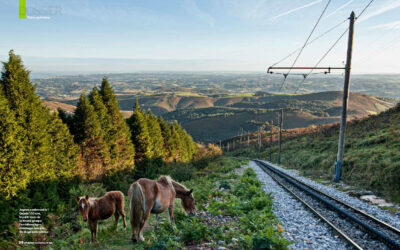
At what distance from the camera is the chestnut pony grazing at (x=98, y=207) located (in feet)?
22.2

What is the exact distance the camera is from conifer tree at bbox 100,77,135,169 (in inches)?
1095

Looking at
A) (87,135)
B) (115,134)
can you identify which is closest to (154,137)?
(115,134)

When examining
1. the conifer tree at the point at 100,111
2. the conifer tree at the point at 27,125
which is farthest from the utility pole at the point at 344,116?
the conifer tree at the point at 100,111

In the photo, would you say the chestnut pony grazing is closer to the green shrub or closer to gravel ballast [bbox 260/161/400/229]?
gravel ballast [bbox 260/161/400/229]

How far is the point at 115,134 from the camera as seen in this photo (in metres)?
28.2

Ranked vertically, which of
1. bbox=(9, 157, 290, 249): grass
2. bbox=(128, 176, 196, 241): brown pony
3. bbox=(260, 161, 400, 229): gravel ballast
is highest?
bbox=(128, 176, 196, 241): brown pony

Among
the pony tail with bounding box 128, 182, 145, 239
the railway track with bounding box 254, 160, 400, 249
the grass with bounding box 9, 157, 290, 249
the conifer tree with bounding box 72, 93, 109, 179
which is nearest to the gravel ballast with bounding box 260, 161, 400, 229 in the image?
the railway track with bounding box 254, 160, 400, 249

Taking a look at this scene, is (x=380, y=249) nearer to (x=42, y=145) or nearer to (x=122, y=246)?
(x=122, y=246)

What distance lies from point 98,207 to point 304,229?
7.09 metres

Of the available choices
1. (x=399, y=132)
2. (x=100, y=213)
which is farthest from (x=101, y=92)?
(x=399, y=132)

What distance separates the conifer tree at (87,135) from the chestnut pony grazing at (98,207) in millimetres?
17665

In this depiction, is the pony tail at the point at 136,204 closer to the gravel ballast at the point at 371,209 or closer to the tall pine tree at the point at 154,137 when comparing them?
the gravel ballast at the point at 371,209

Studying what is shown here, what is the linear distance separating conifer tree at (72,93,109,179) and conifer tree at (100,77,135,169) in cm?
254

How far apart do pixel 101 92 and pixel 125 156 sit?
29.3 ft
